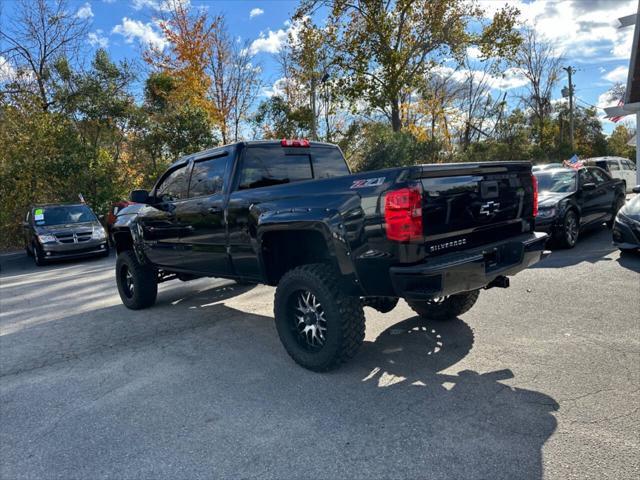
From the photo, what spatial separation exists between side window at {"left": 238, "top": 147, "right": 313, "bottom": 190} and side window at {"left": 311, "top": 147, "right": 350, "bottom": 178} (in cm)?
11

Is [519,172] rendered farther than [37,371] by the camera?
No

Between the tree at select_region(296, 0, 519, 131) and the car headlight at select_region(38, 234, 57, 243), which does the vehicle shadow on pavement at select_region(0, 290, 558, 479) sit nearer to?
the car headlight at select_region(38, 234, 57, 243)

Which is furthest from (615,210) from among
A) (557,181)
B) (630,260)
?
(630,260)

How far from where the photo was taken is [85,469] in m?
2.74

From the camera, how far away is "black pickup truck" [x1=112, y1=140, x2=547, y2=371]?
3231 millimetres

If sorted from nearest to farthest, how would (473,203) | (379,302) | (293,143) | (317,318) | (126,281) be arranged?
1. (473,203)
2. (317,318)
3. (379,302)
4. (293,143)
5. (126,281)

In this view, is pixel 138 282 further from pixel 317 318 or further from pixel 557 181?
pixel 557 181

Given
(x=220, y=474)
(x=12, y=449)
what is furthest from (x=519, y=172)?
(x=12, y=449)

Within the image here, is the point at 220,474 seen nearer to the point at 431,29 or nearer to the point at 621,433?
the point at 621,433

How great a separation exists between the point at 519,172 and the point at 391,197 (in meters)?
1.59

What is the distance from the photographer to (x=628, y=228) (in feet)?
24.3

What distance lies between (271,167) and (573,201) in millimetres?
6496

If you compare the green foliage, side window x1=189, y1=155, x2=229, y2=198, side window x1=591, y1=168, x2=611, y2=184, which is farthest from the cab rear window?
the green foliage

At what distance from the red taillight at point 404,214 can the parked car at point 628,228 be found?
587 cm
